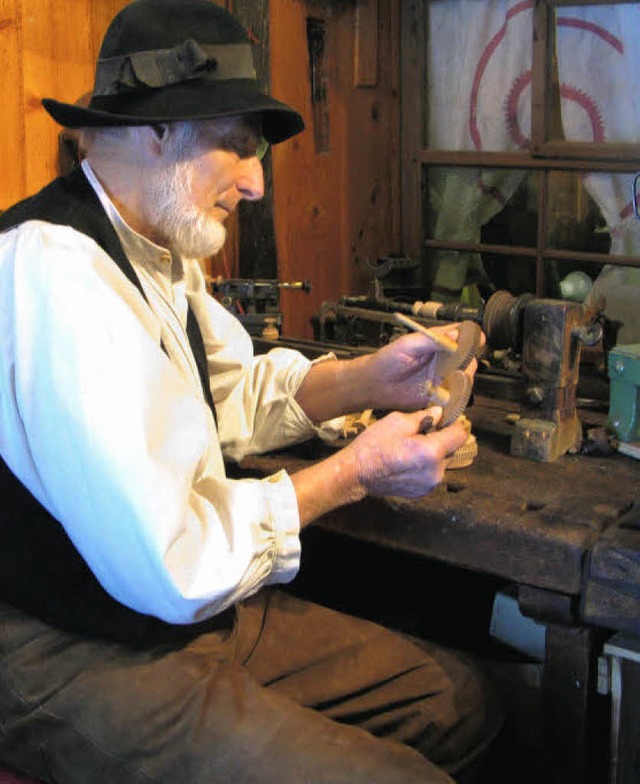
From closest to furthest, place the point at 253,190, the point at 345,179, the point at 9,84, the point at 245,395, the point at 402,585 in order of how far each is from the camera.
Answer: the point at 253,190
the point at 245,395
the point at 9,84
the point at 402,585
the point at 345,179

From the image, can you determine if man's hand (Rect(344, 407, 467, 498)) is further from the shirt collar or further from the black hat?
the black hat

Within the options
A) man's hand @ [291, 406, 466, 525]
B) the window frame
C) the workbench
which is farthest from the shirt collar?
the window frame

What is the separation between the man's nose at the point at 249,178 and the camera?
2.06m

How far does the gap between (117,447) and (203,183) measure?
615 mm

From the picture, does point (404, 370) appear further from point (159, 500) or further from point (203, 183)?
point (159, 500)

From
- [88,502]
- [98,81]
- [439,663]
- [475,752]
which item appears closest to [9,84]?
[98,81]

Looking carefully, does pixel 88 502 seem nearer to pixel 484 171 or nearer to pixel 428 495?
pixel 428 495

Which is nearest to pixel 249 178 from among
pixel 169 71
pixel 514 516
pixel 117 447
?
pixel 169 71

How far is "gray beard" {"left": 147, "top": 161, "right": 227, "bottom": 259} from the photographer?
1.96m

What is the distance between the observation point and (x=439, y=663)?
221 centimetres

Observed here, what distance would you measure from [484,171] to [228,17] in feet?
4.84

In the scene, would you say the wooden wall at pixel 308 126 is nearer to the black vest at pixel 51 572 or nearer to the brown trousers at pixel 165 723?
the black vest at pixel 51 572

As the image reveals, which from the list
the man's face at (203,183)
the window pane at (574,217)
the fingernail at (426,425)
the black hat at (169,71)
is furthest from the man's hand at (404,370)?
the window pane at (574,217)

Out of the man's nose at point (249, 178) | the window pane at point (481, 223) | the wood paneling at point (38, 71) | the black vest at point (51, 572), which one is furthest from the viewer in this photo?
the window pane at point (481, 223)
